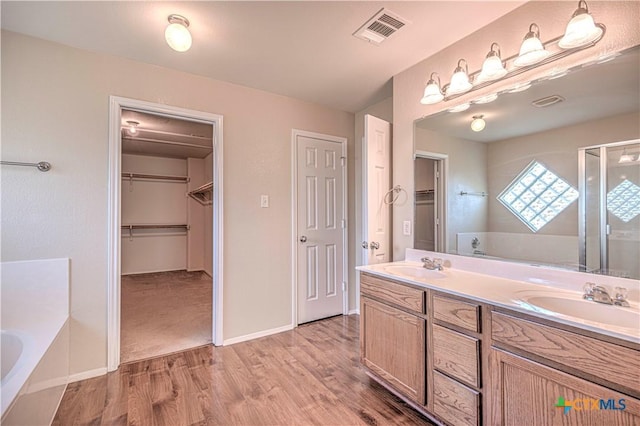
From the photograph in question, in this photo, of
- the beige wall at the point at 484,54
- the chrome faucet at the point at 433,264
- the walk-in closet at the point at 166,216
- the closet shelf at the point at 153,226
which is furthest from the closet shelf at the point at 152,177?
the chrome faucet at the point at 433,264

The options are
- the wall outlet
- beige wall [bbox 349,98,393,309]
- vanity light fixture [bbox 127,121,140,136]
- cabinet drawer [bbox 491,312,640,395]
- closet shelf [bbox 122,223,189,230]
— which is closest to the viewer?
cabinet drawer [bbox 491,312,640,395]

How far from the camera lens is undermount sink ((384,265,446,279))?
194 centimetres

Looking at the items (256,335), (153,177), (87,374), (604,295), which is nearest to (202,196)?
(153,177)

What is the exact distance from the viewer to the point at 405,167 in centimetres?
242

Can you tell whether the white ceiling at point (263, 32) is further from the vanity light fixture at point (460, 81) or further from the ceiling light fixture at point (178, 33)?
the vanity light fixture at point (460, 81)

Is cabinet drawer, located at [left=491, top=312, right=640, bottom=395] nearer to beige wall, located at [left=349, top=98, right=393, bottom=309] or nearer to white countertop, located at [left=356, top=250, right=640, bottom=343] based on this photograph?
white countertop, located at [left=356, top=250, right=640, bottom=343]

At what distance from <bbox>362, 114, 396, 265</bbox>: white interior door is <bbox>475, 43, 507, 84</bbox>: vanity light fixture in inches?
34.3

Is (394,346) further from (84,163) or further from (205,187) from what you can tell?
(205,187)

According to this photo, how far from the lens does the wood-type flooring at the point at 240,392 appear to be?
1678 millimetres

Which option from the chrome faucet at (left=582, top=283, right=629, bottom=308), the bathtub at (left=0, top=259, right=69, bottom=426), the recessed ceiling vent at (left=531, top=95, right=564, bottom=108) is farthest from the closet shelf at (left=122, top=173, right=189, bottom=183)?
the chrome faucet at (left=582, top=283, right=629, bottom=308)

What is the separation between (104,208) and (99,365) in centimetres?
118

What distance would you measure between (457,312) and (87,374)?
258 centimetres

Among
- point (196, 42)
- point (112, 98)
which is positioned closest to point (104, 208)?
point (112, 98)

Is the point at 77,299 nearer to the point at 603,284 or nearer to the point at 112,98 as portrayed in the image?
the point at 112,98
